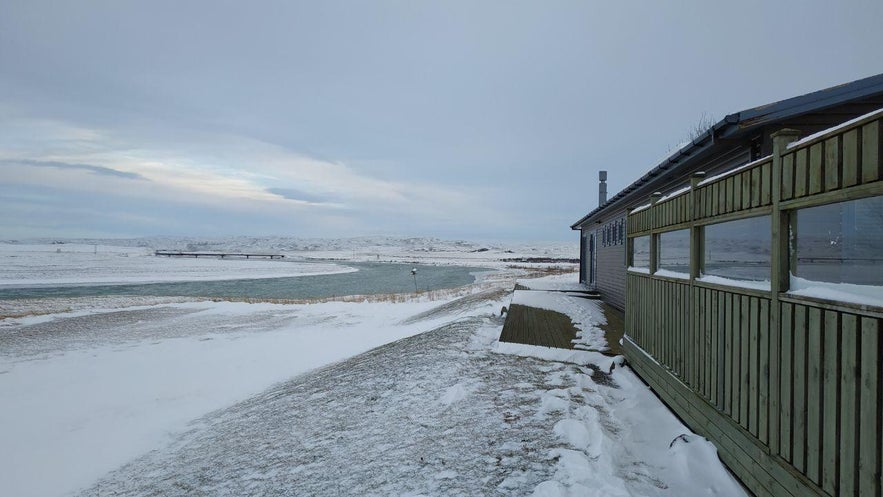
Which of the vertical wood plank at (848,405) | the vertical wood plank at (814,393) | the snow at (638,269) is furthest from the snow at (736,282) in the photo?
the snow at (638,269)

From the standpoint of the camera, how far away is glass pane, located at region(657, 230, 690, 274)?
4625 mm

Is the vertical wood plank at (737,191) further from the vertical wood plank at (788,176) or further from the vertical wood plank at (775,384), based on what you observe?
the vertical wood plank at (775,384)

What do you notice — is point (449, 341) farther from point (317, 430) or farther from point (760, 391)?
point (760, 391)

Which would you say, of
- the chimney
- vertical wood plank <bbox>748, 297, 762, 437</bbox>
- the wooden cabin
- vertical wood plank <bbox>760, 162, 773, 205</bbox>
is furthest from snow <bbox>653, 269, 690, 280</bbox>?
the chimney

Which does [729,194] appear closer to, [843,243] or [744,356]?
[843,243]

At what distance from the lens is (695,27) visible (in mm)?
22984

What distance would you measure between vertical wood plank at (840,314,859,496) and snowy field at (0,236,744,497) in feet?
4.25

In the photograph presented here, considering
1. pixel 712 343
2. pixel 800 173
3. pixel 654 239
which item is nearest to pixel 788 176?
pixel 800 173

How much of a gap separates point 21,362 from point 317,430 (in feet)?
35.4

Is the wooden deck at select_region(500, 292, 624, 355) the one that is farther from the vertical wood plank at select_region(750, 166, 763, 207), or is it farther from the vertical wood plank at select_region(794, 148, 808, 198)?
the vertical wood plank at select_region(794, 148, 808, 198)

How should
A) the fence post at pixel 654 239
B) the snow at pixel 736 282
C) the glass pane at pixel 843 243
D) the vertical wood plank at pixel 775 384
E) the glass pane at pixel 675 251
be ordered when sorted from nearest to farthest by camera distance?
the glass pane at pixel 843 243 < the vertical wood plank at pixel 775 384 < the snow at pixel 736 282 < the glass pane at pixel 675 251 < the fence post at pixel 654 239

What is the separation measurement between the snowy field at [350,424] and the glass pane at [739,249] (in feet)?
5.13

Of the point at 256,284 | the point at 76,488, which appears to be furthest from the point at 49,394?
the point at 256,284

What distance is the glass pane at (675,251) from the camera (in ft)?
15.2
